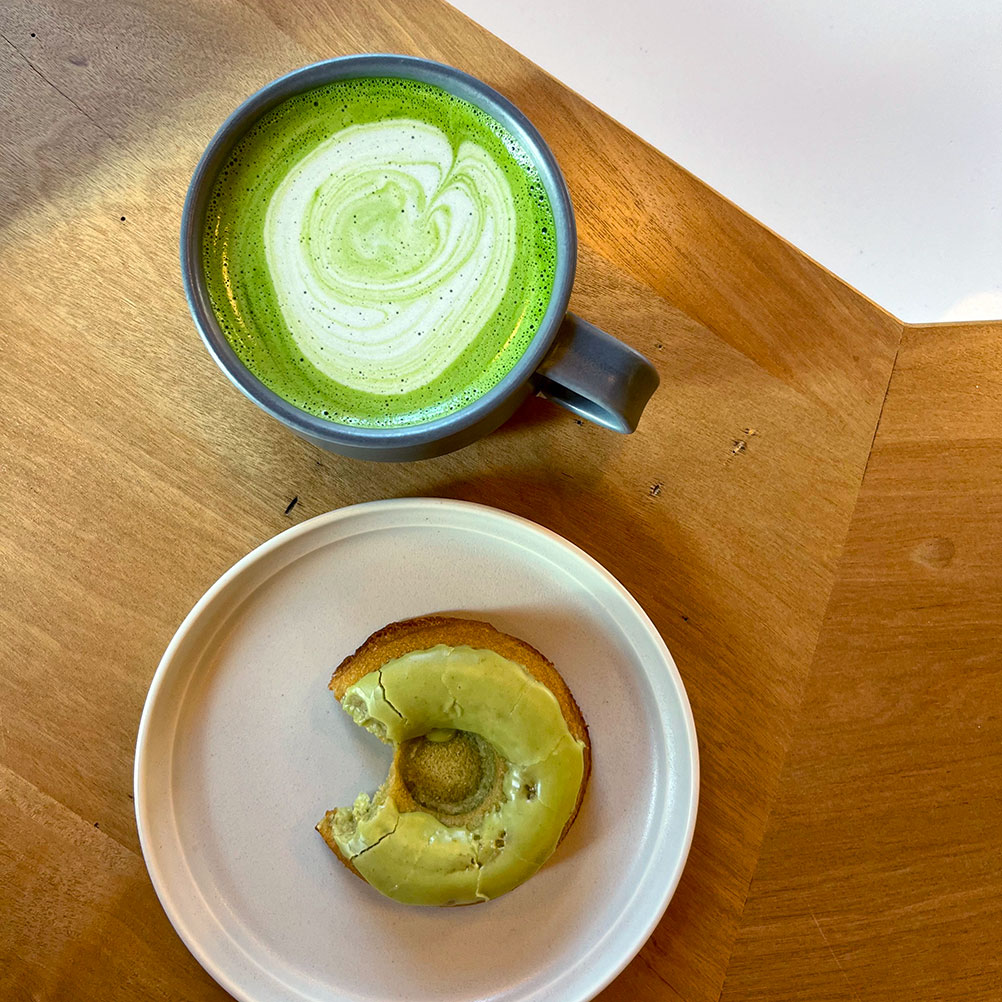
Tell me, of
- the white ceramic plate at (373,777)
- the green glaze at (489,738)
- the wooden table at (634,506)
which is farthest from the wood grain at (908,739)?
the green glaze at (489,738)

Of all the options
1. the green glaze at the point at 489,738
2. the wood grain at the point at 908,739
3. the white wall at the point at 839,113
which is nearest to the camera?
the green glaze at the point at 489,738

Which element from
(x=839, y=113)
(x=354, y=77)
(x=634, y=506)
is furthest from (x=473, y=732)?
(x=839, y=113)

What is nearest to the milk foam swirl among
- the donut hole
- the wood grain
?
the donut hole

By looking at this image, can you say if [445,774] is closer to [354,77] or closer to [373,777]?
[373,777]

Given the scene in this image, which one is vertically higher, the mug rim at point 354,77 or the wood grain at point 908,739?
the mug rim at point 354,77

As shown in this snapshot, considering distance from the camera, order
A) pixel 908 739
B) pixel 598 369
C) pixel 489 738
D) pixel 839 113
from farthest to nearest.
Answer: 1. pixel 839 113
2. pixel 908 739
3. pixel 489 738
4. pixel 598 369

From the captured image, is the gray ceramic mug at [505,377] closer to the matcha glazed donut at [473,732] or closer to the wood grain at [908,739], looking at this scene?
the matcha glazed donut at [473,732]
